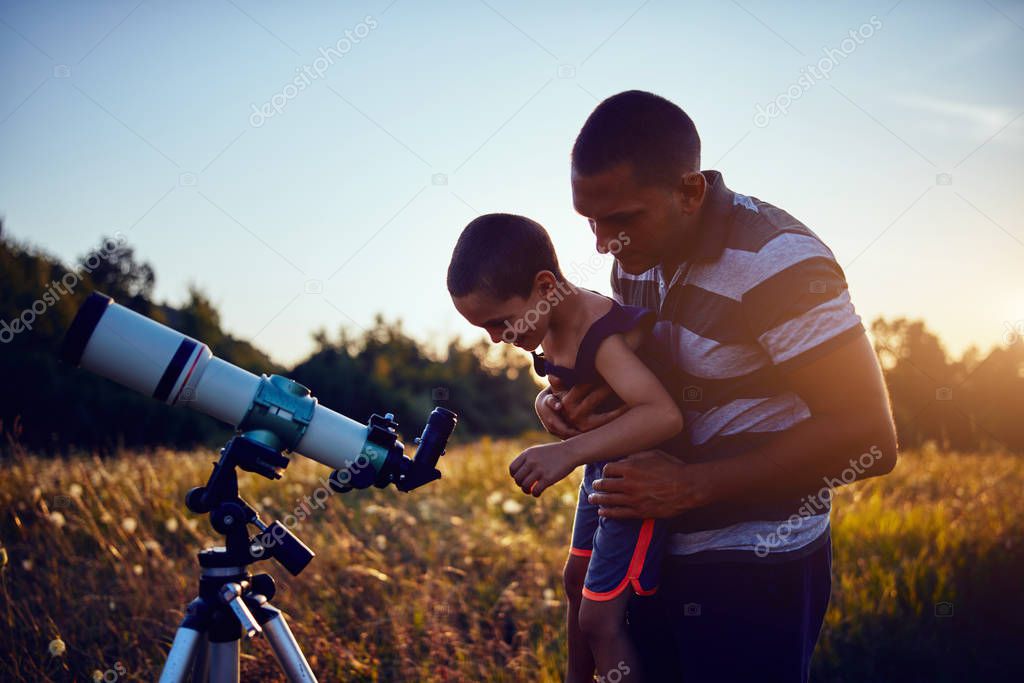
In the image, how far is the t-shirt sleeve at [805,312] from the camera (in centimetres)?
185

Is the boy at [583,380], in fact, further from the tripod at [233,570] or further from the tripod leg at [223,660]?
the tripod leg at [223,660]

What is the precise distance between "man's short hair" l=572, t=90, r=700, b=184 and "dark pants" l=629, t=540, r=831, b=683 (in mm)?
1166

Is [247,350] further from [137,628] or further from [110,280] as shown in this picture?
[137,628]

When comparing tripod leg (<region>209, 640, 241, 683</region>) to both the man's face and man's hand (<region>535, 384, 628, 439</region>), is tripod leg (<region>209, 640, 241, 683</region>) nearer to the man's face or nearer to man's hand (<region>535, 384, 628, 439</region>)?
man's hand (<region>535, 384, 628, 439</region>)

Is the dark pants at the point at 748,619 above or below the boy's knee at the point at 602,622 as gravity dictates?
above

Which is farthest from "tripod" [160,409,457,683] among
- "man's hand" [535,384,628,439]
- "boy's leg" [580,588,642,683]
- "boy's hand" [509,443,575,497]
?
"boy's leg" [580,588,642,683]

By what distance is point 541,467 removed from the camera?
7.34 feet

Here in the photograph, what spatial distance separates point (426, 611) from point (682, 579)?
8.61ft

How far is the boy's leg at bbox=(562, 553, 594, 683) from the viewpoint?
8.55 ft

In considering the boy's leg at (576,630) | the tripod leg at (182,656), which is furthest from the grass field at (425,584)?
the tripod leg at (182,656)

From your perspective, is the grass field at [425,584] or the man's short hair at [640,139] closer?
the man's short hair at [640,139]

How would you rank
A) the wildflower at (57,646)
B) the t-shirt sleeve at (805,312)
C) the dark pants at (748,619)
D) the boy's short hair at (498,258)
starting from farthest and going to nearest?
1. the wildflower at (57,646)
2. the boy's short hair at (498,258)
3. the dark pants at (748,619)
4. the t-shirt sleeve at (805,312)

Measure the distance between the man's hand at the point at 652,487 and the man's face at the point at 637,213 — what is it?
→ 2.02ft

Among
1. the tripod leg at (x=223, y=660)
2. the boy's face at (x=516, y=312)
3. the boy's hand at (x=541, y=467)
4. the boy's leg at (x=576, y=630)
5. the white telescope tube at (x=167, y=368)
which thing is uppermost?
the boy's face at (x=516, y=312)
